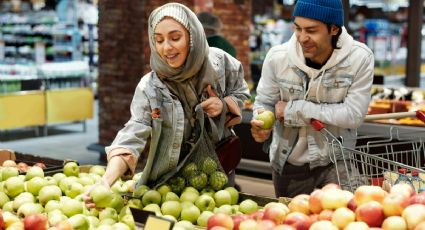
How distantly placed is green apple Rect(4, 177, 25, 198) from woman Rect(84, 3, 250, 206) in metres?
0.59

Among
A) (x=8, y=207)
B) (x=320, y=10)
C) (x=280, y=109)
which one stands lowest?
(x=8, y=207)

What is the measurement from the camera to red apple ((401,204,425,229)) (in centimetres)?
230

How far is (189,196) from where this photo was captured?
3189 mm

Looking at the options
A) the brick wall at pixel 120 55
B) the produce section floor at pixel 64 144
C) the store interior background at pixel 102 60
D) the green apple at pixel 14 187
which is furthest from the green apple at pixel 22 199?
the brick wall at pixel 120 55

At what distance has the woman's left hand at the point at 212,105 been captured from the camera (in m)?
3.33

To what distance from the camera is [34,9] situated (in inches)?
623

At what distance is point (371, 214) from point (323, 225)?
0.56 ft

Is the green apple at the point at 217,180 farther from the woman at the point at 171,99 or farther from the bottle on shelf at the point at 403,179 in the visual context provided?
the bottle on shelf at the point at 403,179

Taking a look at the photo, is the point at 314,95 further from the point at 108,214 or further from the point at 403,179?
the point at 108,214

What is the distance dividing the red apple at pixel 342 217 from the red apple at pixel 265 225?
0.22 metres

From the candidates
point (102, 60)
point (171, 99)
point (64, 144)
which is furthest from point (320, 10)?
point (64, 144)

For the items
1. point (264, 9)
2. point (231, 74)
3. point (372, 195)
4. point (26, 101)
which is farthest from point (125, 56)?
point (264, 9)

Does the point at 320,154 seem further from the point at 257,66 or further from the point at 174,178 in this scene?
the point at 257,66

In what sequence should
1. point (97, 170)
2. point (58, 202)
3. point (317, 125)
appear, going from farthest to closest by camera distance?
point (97, 170) → point (317, 125) → point (58, 202)
